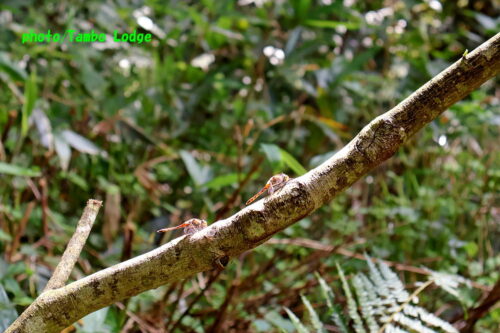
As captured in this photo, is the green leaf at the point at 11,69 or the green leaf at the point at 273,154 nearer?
the green leaf at the point at 273,154

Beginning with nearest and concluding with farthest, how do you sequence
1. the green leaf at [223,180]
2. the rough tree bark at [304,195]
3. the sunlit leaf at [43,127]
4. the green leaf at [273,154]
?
the rough tree bark at [304,195]
the green leaf at [273,154]
the green leaf at [223,180]
the sunlit leaf at [43,127]

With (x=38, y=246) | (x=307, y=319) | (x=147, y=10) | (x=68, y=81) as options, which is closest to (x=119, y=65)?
(x=68, y=81)

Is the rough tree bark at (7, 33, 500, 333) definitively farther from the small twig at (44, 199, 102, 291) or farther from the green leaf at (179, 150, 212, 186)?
the green leaf at (179, 150, 212, 186)

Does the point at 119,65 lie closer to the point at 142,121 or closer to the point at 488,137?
the point at 142,121

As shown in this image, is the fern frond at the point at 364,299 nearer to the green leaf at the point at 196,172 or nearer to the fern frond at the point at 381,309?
the fern frond at the point at 381,309

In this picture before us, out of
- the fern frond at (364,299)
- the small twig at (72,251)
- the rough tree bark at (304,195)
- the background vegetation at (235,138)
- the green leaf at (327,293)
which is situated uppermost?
the rough tree bark at (304,195)

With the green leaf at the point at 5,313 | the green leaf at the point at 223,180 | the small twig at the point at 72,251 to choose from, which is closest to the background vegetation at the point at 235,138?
the green leaf at the point at 223,180

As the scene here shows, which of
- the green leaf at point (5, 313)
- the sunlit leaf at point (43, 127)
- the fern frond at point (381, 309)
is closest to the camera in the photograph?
the green leaf at point (5, 313)

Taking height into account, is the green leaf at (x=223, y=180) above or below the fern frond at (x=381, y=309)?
below
